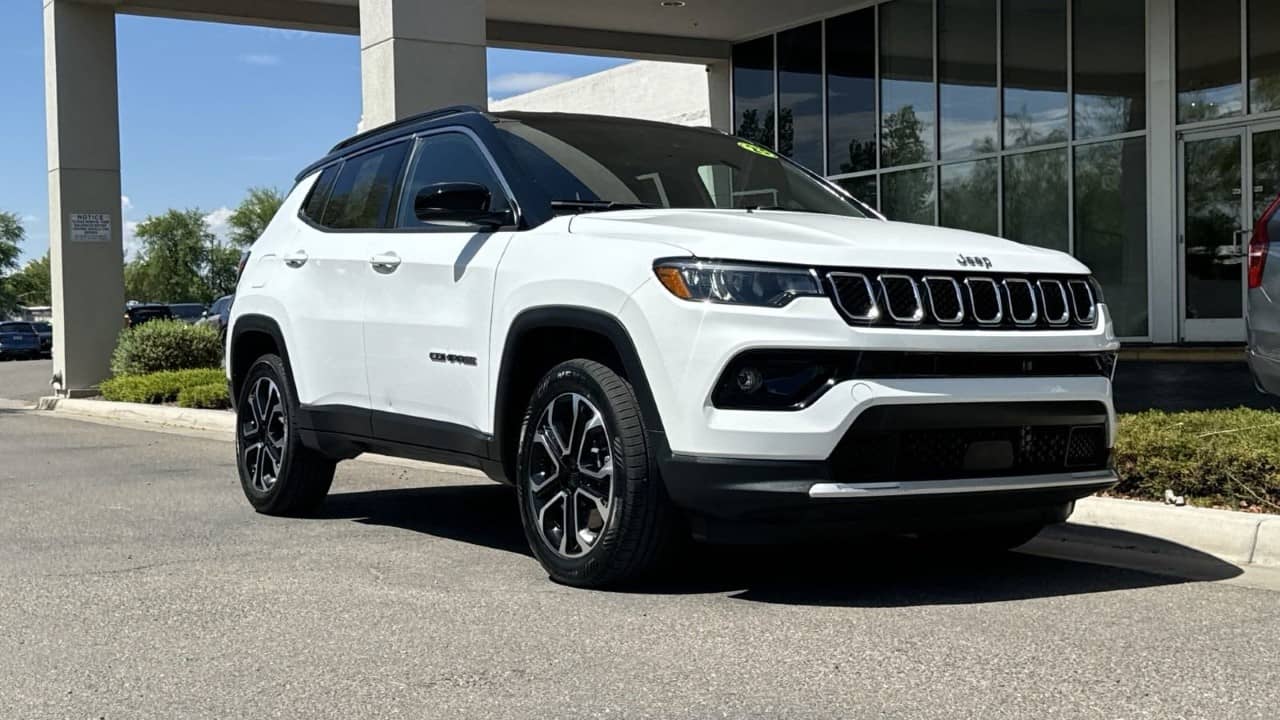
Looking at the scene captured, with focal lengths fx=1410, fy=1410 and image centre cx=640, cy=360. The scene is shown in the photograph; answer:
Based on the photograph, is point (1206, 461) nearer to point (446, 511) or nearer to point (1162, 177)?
point (446, 511)

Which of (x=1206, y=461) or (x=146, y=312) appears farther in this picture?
(x=146, y=312)

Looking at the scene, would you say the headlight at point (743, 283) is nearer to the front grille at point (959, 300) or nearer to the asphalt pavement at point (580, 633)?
the front grille at point (959, 300)

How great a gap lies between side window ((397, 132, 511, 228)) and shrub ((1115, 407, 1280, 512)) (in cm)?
304

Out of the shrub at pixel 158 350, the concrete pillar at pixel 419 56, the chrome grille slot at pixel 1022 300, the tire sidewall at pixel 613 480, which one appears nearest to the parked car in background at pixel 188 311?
the shrub at pixel 158 350

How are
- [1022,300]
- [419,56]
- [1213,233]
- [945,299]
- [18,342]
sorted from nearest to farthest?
[945,299]
[1022,300]
[419,56]
[1213,233]
[18,342]

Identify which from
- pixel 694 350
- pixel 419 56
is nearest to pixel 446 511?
pixel 694 350

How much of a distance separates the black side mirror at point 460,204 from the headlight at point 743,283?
3.86 feet

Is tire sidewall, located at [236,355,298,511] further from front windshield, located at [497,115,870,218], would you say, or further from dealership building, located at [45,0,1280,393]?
dealership building, located at [45,0,1280,393]

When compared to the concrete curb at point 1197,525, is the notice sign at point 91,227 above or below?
above

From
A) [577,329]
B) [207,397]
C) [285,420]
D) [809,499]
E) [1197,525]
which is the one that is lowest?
[1197,525]

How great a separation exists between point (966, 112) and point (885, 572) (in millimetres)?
15460

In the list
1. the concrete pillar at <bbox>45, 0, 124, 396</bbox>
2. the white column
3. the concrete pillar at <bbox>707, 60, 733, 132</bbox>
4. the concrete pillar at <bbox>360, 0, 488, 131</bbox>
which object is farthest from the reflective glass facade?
the concrete pillar at <bbox>45, 0, 124, 396</bbox>

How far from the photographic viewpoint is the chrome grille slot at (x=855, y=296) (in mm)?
4785

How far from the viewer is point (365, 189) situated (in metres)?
7.08
